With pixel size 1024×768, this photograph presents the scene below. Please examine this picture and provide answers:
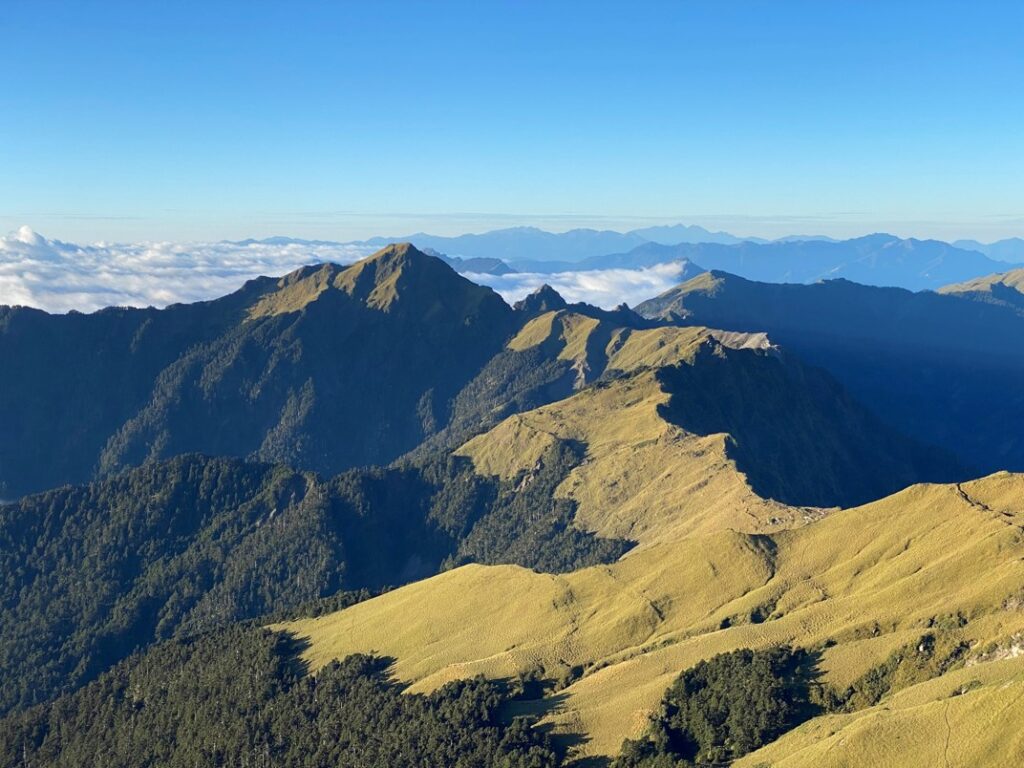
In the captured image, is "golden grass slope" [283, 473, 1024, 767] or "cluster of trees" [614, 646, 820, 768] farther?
"cluster of trees" [614, 646, 820, 768]

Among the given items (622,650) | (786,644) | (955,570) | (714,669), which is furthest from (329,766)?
(955,570)

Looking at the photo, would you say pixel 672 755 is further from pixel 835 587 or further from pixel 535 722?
pixel 835 587

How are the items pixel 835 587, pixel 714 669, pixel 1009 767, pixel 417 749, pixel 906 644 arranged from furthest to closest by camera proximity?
pixel 835 587
pixel 417 749
pixel 714 669
pixel 906 644
pixel 1009 767

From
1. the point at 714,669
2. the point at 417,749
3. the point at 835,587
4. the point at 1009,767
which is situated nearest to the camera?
the point at 1009,767

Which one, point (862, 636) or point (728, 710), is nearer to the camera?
point (728, 710)

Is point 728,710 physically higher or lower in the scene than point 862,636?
lower

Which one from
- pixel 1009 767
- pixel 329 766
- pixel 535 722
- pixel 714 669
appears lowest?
pixel 329 766

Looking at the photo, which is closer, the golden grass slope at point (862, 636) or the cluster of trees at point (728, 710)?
the golden grass slope at point (862, 636)

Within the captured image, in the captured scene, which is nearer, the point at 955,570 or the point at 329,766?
the point at 955,570
